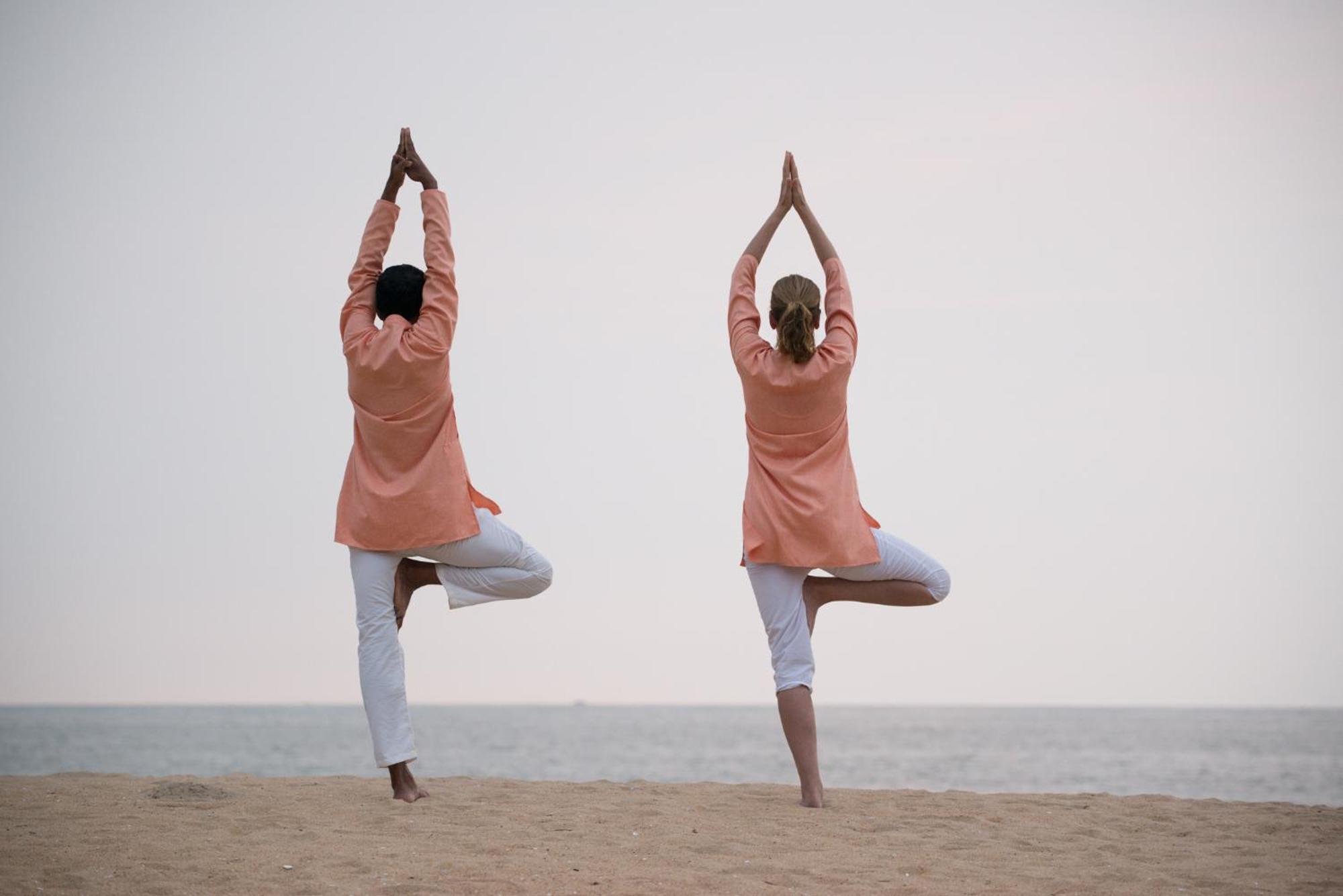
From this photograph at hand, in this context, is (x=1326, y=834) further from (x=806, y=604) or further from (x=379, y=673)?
(x=379, y=673)

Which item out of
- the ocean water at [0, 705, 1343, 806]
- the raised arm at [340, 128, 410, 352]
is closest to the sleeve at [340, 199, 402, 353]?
the raised arm at [340, 128, 410, 352]

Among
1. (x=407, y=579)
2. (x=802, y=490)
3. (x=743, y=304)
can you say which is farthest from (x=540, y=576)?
(x=743, y=304)

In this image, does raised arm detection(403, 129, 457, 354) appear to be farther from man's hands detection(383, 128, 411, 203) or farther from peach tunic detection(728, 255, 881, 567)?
peach tunic detection(728, 255, 881, 567)

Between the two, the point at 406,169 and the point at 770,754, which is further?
the point at 770,754

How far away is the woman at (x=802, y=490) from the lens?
18.1 ft

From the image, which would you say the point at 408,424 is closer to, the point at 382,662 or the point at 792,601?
the point at 382,662

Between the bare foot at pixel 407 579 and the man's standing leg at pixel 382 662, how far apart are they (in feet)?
0.23

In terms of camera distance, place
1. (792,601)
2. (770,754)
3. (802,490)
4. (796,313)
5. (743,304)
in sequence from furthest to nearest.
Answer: (770,754) → (743,304) → (792,601) → (802,490) → (796,313)

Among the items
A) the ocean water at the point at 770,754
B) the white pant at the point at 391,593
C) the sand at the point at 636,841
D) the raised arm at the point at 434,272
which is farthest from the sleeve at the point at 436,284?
the ocean water at the point at 770,754

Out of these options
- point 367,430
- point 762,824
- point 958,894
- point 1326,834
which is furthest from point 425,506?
point 1326,834

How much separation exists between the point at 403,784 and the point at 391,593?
877 millimetres

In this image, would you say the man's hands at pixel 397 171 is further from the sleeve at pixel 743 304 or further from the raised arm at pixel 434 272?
the sleeve at pixel 743 304

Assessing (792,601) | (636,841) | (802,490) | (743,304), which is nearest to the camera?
(636,841)

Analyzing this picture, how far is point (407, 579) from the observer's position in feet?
19.1
